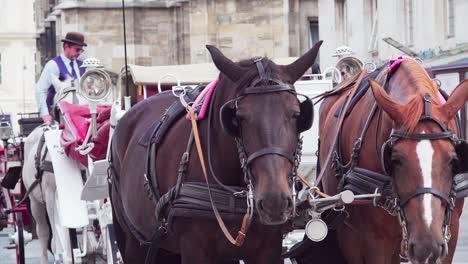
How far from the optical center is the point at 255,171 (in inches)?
310

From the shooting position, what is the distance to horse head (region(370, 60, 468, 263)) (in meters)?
7.73

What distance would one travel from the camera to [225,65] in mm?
8117

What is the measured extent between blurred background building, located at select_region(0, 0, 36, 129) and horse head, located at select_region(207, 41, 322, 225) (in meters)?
81.7

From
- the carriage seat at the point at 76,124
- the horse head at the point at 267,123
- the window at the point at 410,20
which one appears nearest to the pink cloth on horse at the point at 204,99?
the horse head at the point at 267,123

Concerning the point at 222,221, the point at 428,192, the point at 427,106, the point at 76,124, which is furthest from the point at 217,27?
the point at 428,192

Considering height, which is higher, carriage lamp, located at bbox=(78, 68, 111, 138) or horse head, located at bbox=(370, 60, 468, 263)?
carriage lamp, located at bbox=(78, 68, 111, 138)

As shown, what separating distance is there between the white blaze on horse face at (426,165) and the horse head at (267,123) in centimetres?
63

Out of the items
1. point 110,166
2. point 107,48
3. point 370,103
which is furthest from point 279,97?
point 107,48

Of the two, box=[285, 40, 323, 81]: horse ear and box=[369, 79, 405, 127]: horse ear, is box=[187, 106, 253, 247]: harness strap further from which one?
box=[369, 79, 405, 127]: horse ear

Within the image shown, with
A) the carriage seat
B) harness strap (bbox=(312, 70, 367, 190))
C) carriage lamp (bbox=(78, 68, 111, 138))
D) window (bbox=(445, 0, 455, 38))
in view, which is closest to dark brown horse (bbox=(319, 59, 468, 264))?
harness strap (bbox=(312, 70, 367, 190))

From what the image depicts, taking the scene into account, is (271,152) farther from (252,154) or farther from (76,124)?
(76,124)

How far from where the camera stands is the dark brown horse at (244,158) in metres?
7.80

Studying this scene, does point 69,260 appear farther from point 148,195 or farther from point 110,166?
point 148,195

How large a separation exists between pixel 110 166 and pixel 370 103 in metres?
2.37
